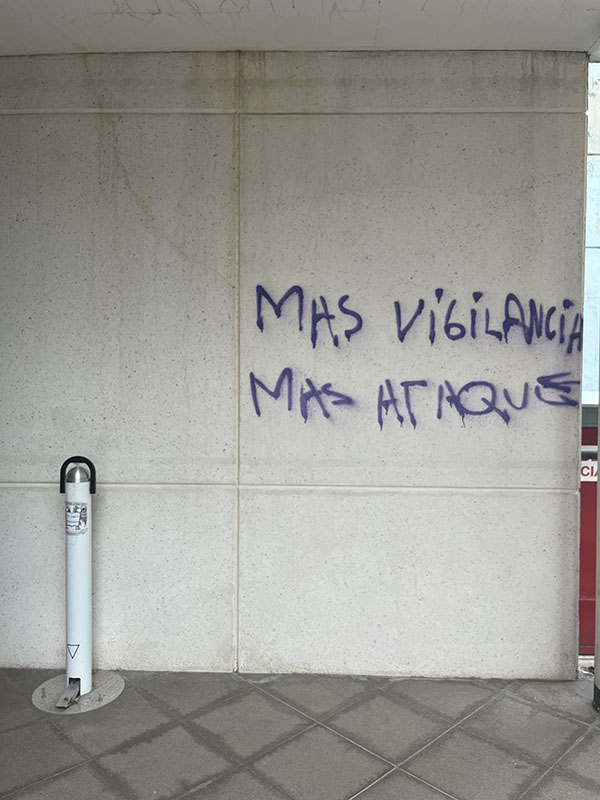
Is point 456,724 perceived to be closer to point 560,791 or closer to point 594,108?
point 560,791

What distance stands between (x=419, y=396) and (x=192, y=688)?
1.98 metres

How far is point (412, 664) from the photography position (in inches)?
144

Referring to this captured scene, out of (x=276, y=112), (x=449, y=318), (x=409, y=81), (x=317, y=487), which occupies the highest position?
(x=409, y=81)

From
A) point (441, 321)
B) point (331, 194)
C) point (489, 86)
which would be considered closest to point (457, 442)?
point (441, 321)

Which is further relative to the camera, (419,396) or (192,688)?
(419,396)

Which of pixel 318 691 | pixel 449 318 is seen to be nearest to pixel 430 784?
pixel 318 691

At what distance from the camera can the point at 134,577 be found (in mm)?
3727

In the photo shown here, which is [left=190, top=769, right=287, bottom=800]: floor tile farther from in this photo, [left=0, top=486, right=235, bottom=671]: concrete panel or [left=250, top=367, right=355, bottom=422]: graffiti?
[left=250, top=367, right=355, bottom=422]: graffiti

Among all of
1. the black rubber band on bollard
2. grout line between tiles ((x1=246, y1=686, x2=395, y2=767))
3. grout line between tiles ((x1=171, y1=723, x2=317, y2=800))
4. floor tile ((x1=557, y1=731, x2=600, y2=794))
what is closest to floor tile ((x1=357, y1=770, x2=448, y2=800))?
grout line between tiles ((x1=246, y1=686, x2=395, y2=767))

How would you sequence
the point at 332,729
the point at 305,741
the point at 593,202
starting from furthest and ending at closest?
the point at 593,202
the point at 332,729
the point at 305,741

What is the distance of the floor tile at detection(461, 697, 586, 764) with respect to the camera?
117 inches

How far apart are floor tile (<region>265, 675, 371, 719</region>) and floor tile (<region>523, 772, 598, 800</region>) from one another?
995mm

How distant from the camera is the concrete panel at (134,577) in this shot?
3701 millimetres

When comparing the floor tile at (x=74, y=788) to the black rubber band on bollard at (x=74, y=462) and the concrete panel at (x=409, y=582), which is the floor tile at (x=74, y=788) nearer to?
the concrete panel at (x=409, y=582)
